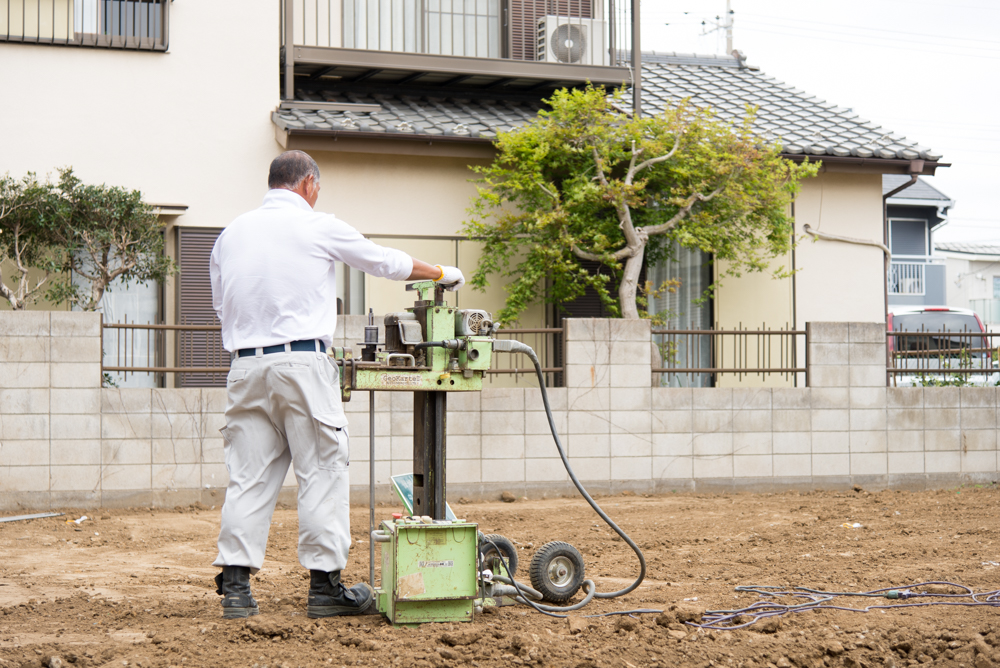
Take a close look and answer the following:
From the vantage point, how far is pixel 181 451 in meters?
8.31

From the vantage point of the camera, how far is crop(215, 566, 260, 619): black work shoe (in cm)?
408

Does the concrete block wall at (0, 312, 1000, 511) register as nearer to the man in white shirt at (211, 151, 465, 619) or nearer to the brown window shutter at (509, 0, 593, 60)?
the man in white shirt at (211, 151, 465, 619)

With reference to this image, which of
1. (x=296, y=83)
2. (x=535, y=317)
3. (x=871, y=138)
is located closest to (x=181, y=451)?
(x=535, y=317)

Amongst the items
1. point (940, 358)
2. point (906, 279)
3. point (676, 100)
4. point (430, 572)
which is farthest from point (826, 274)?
point (906, 279)

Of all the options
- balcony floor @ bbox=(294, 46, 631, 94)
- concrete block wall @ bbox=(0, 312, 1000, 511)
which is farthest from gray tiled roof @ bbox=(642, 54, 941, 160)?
concrete block wall @ bbox=(0, 312, 1000, 511)

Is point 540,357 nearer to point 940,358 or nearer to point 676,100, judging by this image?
point 940,358

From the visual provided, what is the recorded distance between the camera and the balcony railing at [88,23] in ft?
32.1

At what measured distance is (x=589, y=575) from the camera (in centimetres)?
559

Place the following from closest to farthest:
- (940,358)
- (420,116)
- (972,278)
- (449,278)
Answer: (449,278), (940,358), (420,116), (972,278)

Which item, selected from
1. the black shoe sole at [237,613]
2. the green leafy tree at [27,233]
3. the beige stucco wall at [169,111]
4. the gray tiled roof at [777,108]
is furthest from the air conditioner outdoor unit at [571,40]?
the black shoe sole at [237,613]

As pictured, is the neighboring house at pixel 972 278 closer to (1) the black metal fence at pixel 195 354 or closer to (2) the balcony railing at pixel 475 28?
(2) the balcony railing at pixel 475 28

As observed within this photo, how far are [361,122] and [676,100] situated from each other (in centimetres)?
446

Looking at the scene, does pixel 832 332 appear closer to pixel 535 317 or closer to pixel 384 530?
pixel 535 317

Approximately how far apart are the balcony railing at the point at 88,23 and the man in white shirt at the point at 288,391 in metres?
6.87
